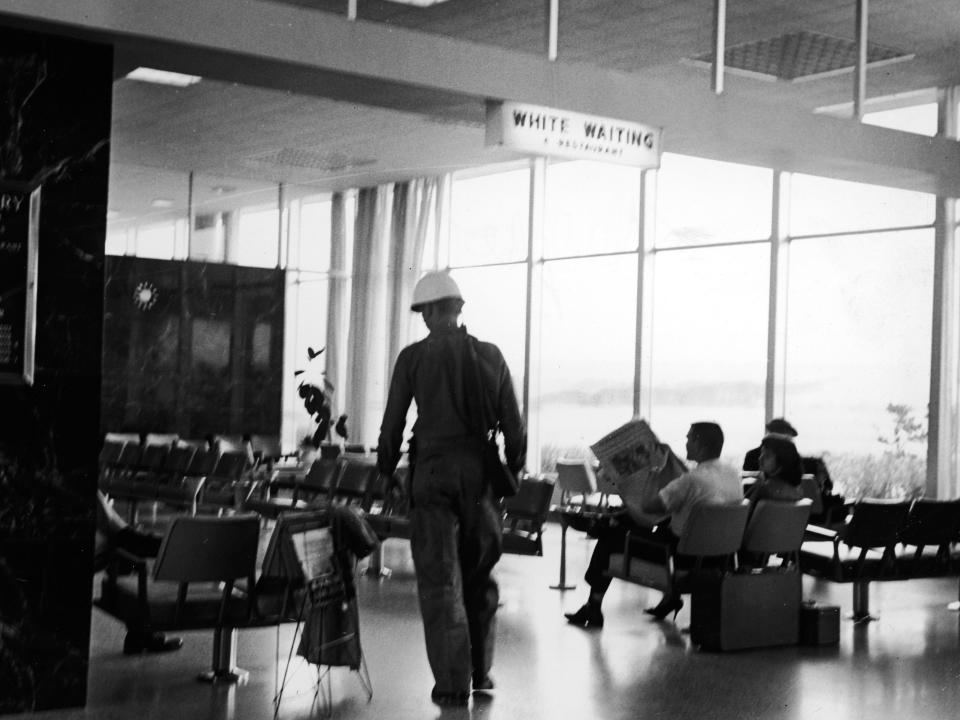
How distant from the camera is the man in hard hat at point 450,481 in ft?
18.6

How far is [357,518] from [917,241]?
24.2 ft

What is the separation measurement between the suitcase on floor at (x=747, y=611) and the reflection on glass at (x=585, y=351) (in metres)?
7.09

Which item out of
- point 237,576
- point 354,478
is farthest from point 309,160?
point 237,576

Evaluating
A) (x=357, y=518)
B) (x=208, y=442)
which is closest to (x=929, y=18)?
(x=357, y=518)

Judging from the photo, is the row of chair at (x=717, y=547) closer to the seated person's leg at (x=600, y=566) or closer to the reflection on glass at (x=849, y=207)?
the seated person's leg at (x=600, y=566)

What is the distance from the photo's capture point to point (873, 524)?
795cm

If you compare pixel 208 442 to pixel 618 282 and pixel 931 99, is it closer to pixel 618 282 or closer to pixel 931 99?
pixel 618 282

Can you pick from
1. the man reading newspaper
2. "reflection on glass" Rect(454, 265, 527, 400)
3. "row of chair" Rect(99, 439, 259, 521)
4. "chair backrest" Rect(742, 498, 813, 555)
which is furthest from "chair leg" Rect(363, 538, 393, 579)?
"reflection on glass" Rect(454, 265, 527, 400)

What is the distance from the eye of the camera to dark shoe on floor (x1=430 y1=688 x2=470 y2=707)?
5.68 metres

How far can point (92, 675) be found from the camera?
244 inches

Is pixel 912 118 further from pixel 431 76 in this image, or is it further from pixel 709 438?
pixel 431 76

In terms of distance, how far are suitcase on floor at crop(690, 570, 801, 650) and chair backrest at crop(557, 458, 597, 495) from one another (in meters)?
4.57

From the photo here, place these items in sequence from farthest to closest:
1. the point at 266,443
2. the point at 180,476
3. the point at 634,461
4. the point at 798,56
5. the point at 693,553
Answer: the point at 266,443 → the point at 180,476 → the point at 798,56 → the point at 634,461 → the point at 693,553

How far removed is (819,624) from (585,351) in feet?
25.5
